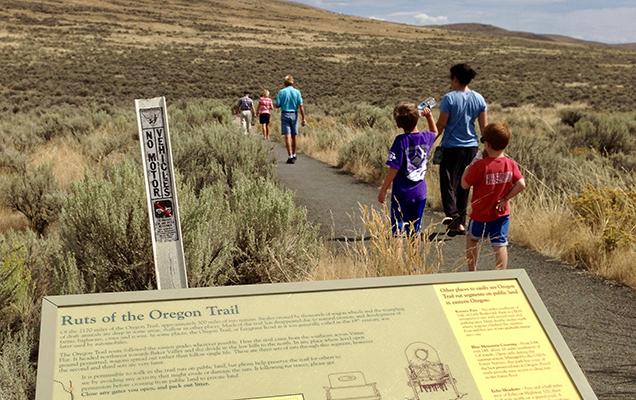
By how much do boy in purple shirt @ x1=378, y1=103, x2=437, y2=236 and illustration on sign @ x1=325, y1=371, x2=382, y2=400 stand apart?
8.66 ft

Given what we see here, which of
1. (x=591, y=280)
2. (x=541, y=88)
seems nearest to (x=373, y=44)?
(x=541, y=88)

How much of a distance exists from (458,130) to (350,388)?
4223 millimetres

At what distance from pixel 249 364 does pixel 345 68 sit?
54243mm

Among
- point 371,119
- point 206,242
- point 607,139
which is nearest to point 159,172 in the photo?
point 206,242

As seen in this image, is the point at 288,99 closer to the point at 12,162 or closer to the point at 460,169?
the point at 12,162

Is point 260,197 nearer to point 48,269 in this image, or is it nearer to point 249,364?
point 48,269

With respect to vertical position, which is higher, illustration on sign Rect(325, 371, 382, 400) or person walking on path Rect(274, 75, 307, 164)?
illustration on sign Rect(325, 371, 382, 400)

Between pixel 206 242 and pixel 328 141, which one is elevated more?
pixel 206 242

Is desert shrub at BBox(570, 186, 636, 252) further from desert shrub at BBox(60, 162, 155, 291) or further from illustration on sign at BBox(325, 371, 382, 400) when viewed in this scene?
illustration on sign at BBox(325, 371, 382, 400)

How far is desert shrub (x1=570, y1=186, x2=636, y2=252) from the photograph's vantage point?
5.58 meters

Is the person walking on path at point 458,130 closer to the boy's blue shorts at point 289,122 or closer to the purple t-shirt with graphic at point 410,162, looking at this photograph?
the purple t-shirt with graphic at point 410,162

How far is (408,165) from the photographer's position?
→ 499 cm

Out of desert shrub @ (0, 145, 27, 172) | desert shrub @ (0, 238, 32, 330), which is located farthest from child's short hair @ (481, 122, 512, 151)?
desert shrub @ (0, 145, 27, 172)

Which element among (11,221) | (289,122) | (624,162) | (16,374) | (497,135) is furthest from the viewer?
(289,122)
